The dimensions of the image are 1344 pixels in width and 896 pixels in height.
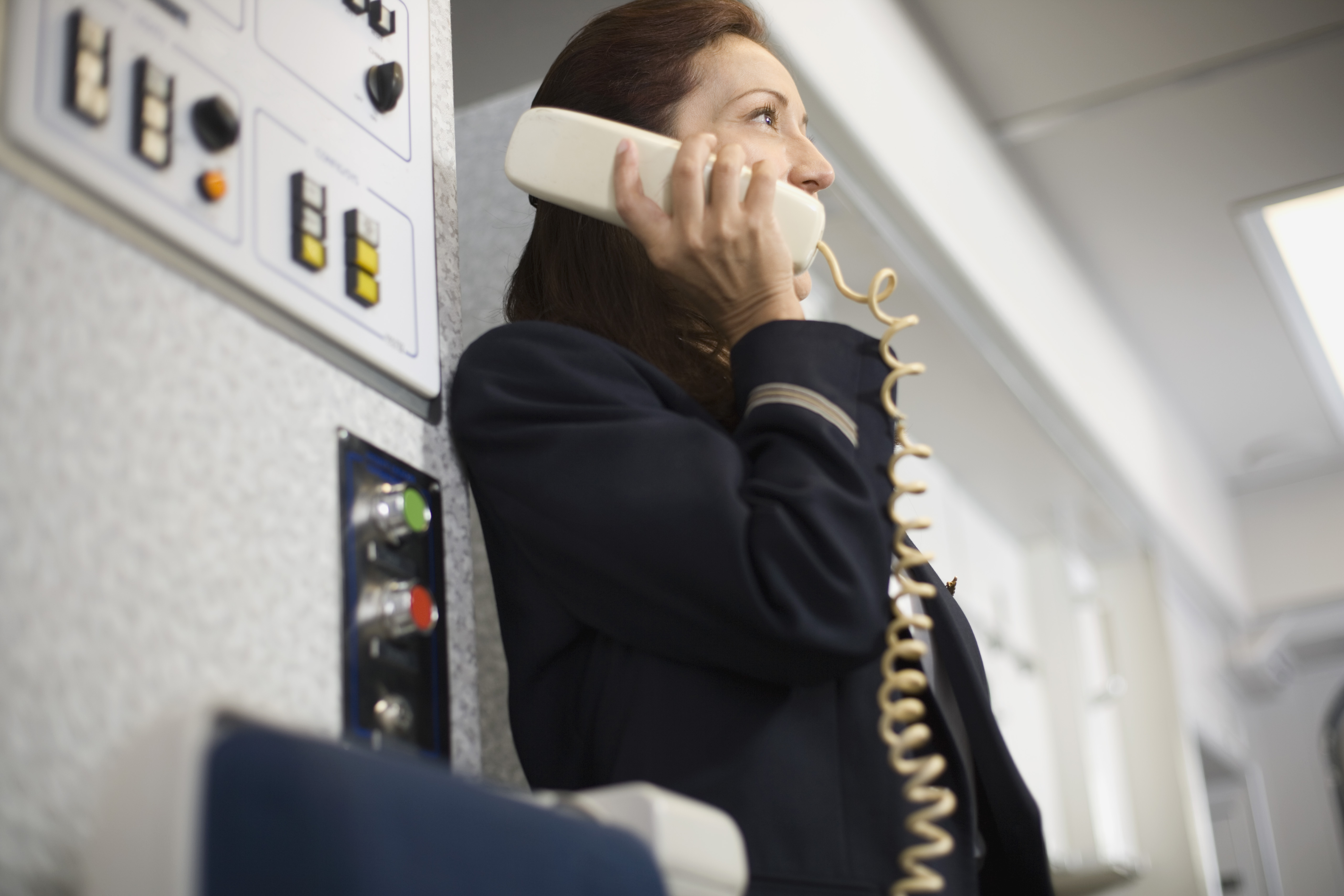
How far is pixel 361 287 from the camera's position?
0.74m

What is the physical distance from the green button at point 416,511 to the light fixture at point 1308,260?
2.58m

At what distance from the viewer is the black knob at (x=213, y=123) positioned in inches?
24.6

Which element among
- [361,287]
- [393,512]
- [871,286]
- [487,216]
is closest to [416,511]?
[393,512]

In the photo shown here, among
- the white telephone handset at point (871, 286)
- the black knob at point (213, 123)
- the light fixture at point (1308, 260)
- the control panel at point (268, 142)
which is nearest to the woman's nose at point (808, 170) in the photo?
the white telephone handset at point (871, 286)

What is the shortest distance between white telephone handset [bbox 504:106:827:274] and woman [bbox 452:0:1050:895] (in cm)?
2

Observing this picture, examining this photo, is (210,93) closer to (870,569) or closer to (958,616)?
(870,569)

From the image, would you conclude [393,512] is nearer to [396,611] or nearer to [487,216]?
[396,611]

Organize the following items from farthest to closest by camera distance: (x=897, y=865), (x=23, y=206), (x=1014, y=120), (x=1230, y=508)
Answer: (x=1230, y=508)
(x=1014, y=120)
(x=897, y=865)
(x=23, y=206)

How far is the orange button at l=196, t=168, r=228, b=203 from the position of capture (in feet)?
2.04

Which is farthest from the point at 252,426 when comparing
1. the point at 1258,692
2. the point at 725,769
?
the point at 1258,692

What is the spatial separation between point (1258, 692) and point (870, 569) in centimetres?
450

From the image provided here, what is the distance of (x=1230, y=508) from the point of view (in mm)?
4352

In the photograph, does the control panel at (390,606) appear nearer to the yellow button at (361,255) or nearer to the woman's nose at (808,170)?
the yellow button at (361,255)

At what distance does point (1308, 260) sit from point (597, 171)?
2612 millimetres
